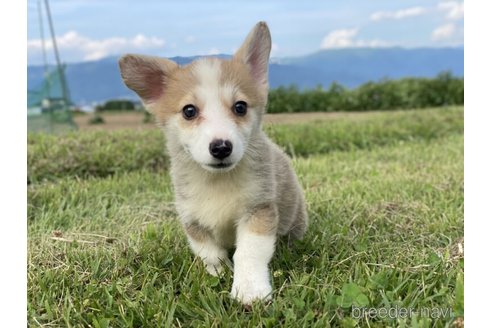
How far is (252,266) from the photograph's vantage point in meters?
1.99

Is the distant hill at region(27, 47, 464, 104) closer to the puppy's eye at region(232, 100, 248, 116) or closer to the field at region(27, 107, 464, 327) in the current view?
the puppy's eye at region(232, 100, 248, 116)

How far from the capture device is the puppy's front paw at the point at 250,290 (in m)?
1.90

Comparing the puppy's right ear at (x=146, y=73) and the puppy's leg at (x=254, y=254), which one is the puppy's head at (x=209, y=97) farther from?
the puppy's leg at (x=254, y=254)

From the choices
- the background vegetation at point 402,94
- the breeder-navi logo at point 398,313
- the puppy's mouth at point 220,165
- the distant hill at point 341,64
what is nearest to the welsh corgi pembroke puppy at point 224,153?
the puppy's mouth at point 220,165

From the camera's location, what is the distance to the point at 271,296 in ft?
6.33

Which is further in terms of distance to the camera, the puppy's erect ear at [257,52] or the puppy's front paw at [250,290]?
the puppy's erect ear at [257,52]

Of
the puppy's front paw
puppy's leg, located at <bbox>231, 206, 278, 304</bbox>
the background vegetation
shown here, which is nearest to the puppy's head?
puppy's leg, located at <bbox>231, 206, 278, 304</bbox>

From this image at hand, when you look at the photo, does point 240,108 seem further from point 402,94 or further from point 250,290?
point 402,94

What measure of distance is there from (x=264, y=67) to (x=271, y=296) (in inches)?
35.0

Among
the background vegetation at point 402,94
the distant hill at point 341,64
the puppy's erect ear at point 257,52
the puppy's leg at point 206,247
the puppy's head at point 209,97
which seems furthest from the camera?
the background vegetation at point 402,94

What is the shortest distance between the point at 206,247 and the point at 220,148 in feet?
1.92

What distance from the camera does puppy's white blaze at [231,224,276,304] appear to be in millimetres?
1923
